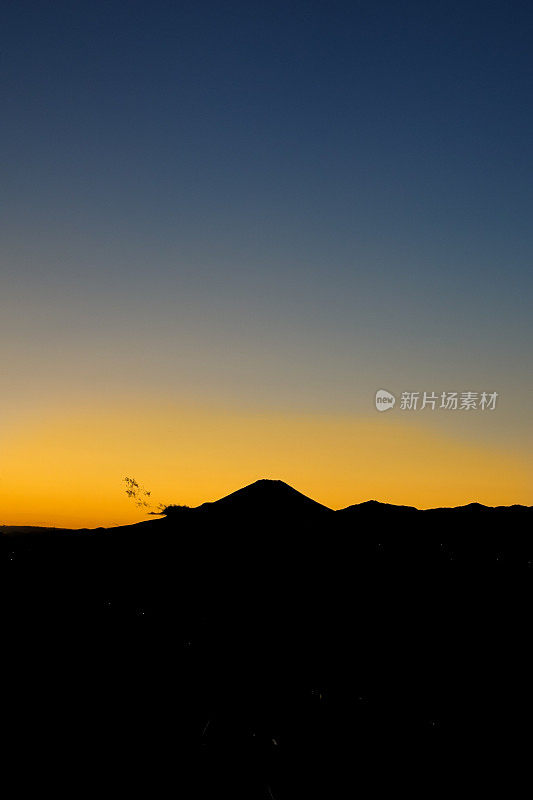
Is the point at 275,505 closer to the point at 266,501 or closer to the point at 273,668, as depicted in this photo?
the point at 266,501

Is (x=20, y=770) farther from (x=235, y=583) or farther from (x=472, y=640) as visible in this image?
(x=235, y=583)

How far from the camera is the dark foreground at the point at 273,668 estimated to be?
45.4 ft

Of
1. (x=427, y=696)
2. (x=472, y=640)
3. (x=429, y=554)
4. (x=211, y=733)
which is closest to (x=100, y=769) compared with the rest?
(x=211, y=733)

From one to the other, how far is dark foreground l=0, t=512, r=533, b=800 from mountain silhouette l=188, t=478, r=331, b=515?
905cm

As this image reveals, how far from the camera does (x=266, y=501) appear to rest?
5006 cm

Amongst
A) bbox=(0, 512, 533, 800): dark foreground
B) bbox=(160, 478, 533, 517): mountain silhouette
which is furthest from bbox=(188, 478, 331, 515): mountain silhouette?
bbox=(0, 512, 533, 800): dark foreground

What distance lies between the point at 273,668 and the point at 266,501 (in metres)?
29.5

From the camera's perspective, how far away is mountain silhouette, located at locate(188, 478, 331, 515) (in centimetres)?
4834

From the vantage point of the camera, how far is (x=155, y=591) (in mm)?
30109

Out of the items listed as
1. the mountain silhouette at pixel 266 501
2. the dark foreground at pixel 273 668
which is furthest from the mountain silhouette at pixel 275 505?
the dark foreground at pixel 273 668

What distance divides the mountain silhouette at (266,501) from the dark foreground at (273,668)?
905 centimetres

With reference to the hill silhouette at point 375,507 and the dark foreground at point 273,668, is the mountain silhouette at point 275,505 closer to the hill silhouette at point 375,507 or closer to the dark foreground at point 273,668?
the hill silhouette at point 375,507

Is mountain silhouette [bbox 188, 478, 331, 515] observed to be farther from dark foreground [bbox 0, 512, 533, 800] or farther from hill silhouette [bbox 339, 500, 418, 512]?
dark foreground [bbox 0, 512, 533, 800]

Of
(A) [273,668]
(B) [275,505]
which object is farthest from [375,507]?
(A) [273,668]
